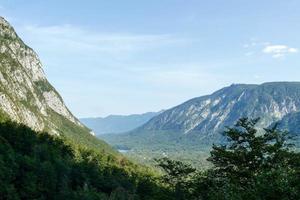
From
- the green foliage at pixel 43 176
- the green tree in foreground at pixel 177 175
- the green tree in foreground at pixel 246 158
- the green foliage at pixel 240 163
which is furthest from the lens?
the green foliage at pixel 43 176

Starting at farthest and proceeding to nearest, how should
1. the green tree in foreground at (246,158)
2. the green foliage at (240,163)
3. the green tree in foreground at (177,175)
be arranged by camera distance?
→ the green tree in foreground at (177,175) < the green tree in foreground at (246,158) < the green foliage at (240,163)

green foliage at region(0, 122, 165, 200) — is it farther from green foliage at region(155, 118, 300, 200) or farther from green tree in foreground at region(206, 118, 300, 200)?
green tree in foreground at region(206, 118, 300, 200)

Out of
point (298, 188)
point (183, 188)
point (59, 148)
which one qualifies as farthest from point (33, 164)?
point (298, 188)

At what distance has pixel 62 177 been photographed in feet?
477

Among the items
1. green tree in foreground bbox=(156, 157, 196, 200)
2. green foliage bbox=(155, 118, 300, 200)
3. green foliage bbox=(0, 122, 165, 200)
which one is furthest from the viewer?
green foliage bbox=(0, 122, 165, 200)

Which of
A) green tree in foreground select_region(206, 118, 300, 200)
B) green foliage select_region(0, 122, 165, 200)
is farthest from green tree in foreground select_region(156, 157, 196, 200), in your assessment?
green foliage select_region(0, 122, 165, 200)

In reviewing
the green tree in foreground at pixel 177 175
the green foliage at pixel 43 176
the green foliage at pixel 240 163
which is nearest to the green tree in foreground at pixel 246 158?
the green foliage at pixel 240 163

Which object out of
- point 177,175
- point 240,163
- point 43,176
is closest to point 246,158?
point 240,163

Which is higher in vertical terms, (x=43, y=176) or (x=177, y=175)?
(x=177, y=175)

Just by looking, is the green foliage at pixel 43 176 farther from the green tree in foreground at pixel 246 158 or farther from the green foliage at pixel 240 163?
the green tree in foreground at pixel 246 158

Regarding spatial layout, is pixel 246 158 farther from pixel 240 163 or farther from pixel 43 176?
pixel 43 176

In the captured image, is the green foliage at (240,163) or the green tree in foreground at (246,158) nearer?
the green foliage at (240,163)

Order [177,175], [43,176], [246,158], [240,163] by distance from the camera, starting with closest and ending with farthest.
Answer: [246,158], [240,163], [177,175], [43,176]

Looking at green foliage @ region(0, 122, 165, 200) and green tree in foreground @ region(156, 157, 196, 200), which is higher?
green tree in foreground @ region(156, 157, 196, 200)
